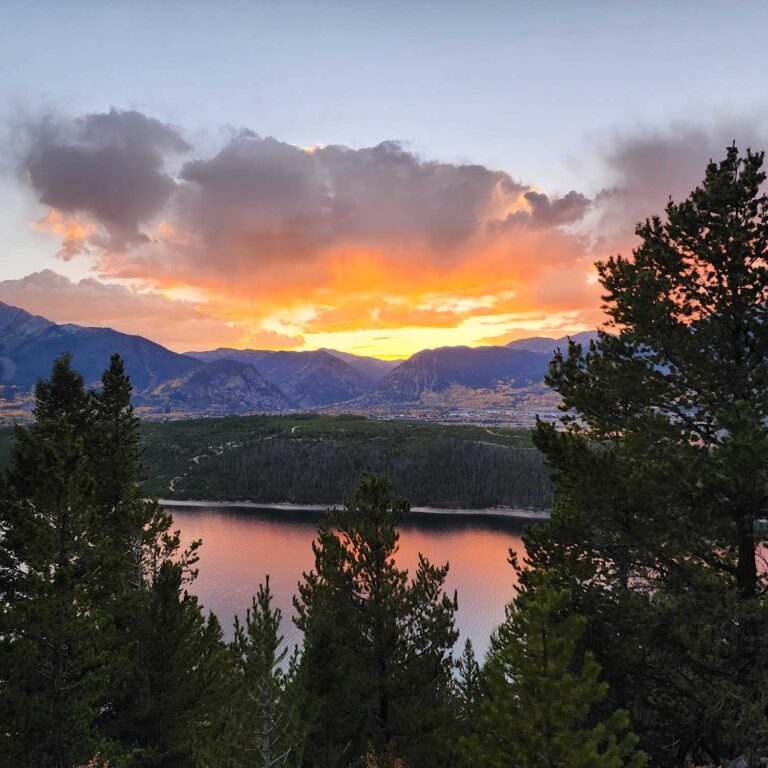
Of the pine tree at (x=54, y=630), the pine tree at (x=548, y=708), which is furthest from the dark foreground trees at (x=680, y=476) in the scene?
the pine tree at (x=54, y=630)

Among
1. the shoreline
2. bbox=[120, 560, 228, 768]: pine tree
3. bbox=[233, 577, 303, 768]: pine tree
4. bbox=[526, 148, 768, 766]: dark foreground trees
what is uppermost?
bbox=[526, 148, 768, 766]: dark foreground trees

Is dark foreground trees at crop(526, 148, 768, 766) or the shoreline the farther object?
the shoreline

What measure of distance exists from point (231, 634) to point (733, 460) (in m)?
67.9

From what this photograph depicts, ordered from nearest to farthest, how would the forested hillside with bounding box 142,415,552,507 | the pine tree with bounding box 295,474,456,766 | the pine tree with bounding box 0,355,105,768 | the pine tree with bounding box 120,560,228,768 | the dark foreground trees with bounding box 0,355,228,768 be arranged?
the pine tree with bounding box 0,355,105,768
the dark foreground trees with bounding box 0,355,228,768
the pine tree with bounding box 295,474,456,766
the pine tree with bounding box 120,560,228,768
the forested hillside with bounding box 142,415,552,507

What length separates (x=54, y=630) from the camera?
1566 centimetres

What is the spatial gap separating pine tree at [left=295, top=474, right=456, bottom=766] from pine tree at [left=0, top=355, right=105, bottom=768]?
24.0 feet

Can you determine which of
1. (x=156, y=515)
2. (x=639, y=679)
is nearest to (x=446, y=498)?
(x=156, y=515)

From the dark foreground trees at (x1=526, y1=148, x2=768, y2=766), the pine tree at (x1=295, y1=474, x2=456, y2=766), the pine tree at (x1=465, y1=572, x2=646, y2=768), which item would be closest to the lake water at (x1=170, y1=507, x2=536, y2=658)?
the pine tree at (x1=295, y1=474, x2=456, y2=766)

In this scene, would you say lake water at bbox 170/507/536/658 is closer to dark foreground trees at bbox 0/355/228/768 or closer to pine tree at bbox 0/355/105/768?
dark foreground trees at bbox 0/355/228/768

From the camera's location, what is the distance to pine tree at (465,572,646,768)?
375 inches

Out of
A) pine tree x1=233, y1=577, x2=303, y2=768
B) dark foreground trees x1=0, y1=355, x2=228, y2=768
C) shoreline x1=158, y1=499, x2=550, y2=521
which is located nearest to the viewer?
pine tree x1=233, y1=577, x2=303, y2=768

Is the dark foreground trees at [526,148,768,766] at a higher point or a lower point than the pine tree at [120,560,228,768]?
higher

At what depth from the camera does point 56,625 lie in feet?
51.5

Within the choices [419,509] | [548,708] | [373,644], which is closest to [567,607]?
[548,708]
